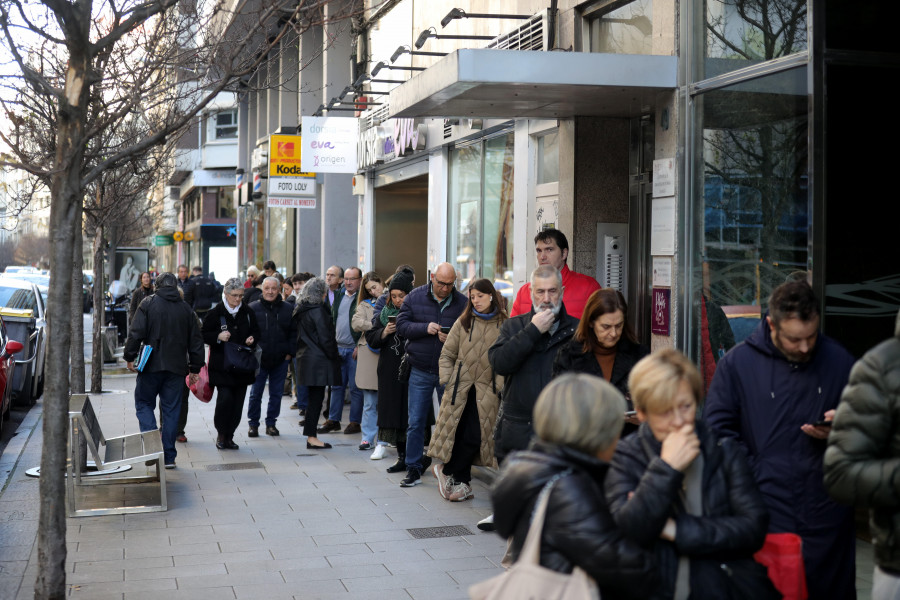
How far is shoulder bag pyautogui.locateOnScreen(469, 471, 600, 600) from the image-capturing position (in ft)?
9.22

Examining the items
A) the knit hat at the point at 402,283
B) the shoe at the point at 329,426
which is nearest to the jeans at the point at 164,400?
the knit hat at the point at 402,283

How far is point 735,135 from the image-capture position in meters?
7.72

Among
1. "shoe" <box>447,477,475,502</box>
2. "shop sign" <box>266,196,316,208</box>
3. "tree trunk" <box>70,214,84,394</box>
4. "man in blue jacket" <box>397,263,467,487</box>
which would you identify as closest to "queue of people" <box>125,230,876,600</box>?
"shoe" <box>447,477,475,502</box>

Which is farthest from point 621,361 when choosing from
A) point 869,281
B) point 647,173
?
point 647,173

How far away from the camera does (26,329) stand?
14844mm

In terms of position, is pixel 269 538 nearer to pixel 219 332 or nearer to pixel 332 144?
pixel 219 332

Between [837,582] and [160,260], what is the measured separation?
89085mm

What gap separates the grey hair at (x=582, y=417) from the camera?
2.86 metres

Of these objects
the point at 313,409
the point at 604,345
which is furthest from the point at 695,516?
the point at 313,409

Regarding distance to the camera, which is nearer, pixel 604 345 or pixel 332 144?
pixel 604 345

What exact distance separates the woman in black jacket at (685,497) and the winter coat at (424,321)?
237 inches

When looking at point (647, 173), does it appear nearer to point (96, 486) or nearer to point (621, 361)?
point (621, 361)

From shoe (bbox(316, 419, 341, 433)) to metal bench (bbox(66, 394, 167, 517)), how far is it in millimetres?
3236

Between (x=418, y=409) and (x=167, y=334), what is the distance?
8.37ft
